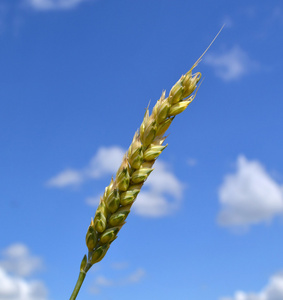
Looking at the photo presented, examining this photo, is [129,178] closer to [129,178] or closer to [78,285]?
[129,178]

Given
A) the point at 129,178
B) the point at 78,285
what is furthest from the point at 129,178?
the point at 78,285

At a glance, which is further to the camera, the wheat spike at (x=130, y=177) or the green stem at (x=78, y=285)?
the wheat spike at (x=130, y=177)

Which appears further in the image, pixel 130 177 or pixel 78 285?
pixel 130 177

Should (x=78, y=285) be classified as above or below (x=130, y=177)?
below

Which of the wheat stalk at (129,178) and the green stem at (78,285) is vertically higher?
the wheat stalk at (129,178)

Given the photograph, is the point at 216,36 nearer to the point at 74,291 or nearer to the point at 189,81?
the point at 189,81

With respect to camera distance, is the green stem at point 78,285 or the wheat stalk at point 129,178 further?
the wheat stalk at point 129,178
